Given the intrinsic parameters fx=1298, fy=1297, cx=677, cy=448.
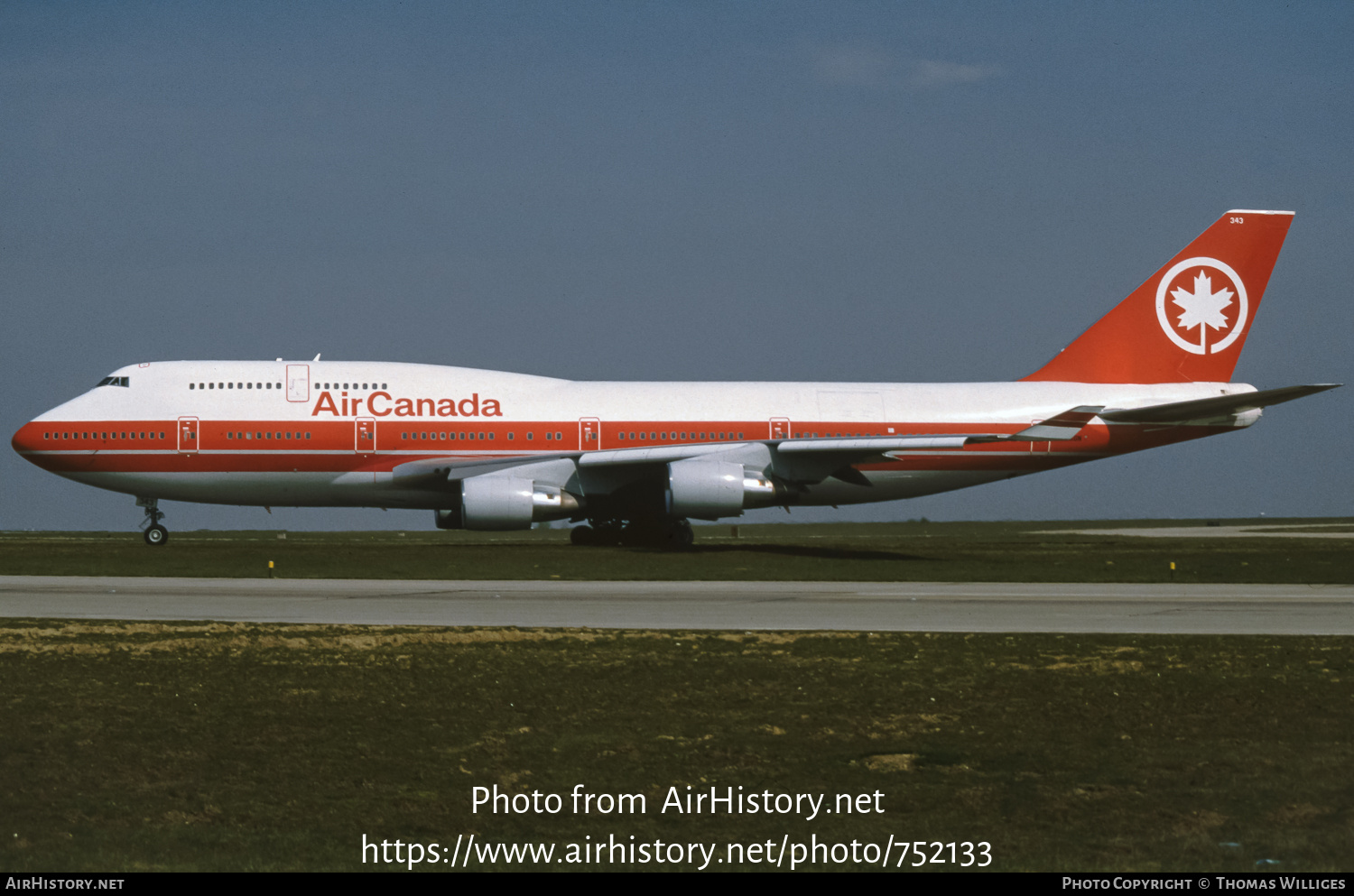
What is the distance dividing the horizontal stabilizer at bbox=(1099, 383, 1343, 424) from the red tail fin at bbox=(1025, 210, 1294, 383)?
11.0 ft

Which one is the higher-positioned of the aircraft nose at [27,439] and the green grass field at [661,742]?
the aircraft nose at [27,439]

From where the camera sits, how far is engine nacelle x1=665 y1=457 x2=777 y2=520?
33.3 metres

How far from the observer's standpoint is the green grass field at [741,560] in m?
26.6

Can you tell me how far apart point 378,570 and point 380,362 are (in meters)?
11.7

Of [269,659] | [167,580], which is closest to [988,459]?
[167,580]

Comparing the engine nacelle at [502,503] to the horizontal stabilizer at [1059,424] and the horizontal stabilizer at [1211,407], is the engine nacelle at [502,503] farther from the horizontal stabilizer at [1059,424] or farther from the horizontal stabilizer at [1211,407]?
the horizontal stabilizer at [1211,407]

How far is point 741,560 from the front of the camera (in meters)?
30.4

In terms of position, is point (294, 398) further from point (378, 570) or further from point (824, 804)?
point (824, 804)

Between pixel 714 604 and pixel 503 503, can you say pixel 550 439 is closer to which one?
pixel 503 503

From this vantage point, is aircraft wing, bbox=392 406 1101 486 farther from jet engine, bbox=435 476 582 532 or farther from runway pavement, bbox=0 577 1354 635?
runway pavement, bbox=0 577 1354 635

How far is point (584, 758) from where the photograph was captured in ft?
30.2

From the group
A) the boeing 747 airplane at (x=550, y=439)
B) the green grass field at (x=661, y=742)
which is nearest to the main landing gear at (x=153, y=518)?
the boeing 747 airplane at (x=550, y=439)

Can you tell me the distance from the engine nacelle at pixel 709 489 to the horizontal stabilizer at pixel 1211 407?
11057 millimetres

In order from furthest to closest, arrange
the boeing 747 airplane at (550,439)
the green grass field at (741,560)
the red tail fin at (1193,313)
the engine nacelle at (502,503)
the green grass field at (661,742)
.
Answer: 1. the red tail fin at (1193,313)
2. the boeing 747 airplane at (550,439)
3. the engine nacelle at (502,503)
4. the green grass field at (741,560)
5. the green grass field at (661,742)
